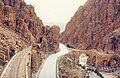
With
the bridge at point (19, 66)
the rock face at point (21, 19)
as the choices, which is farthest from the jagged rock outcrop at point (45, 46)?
the bridge at point (19, 66)

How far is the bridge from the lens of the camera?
7681cm

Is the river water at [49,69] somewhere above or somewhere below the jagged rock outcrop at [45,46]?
below

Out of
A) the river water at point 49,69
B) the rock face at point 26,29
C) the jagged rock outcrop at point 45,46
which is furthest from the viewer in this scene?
the rock face at point 26,29

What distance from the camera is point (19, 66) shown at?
83812 millimetres

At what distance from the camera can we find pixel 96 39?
186 meters

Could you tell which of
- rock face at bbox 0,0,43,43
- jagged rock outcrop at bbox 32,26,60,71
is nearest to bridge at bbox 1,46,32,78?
jagged rock outcrop at bbox 32,26,60,71

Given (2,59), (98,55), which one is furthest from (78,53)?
(2,59)

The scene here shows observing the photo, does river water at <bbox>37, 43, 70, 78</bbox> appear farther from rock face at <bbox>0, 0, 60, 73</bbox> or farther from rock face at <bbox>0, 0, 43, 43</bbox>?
rock face at <bbox>0, 0, 43, 43</bbox>

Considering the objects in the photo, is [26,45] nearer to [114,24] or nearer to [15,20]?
[15,20]

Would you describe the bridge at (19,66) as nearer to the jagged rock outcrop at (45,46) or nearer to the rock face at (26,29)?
the rock face at (26,29)

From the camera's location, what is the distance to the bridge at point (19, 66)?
76812 millimetres

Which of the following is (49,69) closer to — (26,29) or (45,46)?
(26,29)

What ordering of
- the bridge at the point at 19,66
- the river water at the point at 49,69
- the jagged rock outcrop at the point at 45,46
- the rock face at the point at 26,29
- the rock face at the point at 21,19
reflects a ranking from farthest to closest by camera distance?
the rock face at the point at 21,19
the rock face at the point at 26,29
the jagged rock outcrop at the point at 45,46
the river water at the point at 49,69
the bridge at the point at 19,66

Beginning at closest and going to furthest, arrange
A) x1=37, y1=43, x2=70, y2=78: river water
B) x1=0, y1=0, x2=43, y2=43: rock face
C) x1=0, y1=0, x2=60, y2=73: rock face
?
x1=37, y1=43, x2=70, y2=78: river water
x1=0, y1=0, x2=60, y2=73: rock face
x1=0, y1=0, x2=43, y2=43: rock face
